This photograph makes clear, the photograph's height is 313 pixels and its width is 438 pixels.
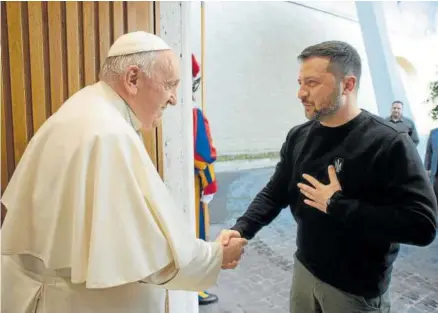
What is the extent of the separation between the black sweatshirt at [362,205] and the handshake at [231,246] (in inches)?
9.8

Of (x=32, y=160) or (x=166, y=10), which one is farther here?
(x=166, y=10)

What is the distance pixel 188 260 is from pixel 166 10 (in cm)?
160

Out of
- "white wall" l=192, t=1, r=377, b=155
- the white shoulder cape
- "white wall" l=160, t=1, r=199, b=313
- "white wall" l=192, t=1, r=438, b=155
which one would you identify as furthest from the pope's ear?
"white wall" l=192, t=1, r=377, b=155

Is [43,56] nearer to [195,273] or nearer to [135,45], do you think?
[135,45]

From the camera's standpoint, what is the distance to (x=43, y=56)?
6.24ft

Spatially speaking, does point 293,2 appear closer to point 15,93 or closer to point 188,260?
point 15,93

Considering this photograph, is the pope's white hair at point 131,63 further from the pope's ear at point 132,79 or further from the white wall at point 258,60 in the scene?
the white wall at point 258,60

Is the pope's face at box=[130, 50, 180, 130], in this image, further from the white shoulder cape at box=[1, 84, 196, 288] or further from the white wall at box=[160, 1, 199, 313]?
the white wall at box=[160, 1, 199, 313]

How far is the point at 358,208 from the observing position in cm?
121

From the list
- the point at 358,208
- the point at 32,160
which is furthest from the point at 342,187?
the point at 32,160

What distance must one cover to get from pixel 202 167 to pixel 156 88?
159 centimetres

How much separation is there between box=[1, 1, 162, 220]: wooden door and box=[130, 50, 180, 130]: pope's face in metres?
0.82

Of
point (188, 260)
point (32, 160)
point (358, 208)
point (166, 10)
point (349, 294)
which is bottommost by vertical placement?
point (349, 294)

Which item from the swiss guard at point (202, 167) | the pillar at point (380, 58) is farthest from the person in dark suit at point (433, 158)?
the swiss guard at point (202, 167)
